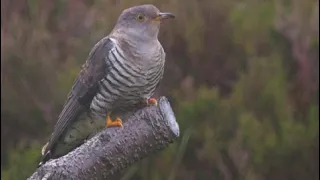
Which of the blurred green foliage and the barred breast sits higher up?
the barred breast

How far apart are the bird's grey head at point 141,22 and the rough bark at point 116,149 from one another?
2.39ft

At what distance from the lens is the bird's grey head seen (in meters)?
2.63

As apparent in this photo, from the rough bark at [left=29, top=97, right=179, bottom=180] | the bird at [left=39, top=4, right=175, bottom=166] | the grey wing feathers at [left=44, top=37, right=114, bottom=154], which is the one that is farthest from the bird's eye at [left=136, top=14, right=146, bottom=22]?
the rough bark at [left=29, top=97, right=179, bottom=180]

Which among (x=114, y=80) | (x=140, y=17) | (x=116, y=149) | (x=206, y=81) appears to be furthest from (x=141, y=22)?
(x=206, y=81)

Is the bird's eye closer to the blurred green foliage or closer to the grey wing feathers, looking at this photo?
the grey wing feathers

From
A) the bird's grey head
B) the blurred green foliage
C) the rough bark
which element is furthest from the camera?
the blurred green foliage

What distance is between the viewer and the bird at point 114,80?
2.50m

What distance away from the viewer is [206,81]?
4.38 m

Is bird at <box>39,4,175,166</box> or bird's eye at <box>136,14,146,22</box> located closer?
bird at <box>39,4,175,166</box>

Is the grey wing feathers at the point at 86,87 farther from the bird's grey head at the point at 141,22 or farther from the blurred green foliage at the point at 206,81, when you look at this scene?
the blurred green foliage at the point at 206,81

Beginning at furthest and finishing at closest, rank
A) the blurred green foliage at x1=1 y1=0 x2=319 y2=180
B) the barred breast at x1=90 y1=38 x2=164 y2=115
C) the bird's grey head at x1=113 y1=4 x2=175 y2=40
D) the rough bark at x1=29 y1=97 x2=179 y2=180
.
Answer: the blurred green foliage at x1=1 y1=0 x2=319 y2=180, the bird's grey head at x1=113 y1=4 x2=175 y2=40, the barred breast at x1=90 y1=38 x2=164 y2=115, the rough bark at x1=29 y1=97 x2=179 y2=180

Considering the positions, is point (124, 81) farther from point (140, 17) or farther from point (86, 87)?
point (140, 17)

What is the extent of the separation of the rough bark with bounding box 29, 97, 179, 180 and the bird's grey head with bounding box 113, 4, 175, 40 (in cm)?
73

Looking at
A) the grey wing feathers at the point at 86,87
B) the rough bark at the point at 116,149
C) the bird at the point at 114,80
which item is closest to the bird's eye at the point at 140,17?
the bird at the point at 114,80
